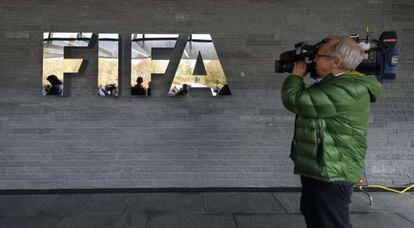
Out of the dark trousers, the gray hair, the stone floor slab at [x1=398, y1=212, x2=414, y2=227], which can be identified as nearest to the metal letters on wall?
the stone floor slab at [x1=398, y1=212, x2=414, y2=227]

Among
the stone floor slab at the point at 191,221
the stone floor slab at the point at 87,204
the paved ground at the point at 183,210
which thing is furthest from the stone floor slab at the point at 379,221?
the stone floor slab at the point at 87,204

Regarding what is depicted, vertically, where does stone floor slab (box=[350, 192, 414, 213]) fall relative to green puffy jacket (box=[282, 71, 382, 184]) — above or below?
below

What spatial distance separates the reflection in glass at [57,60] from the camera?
4957 millimetres

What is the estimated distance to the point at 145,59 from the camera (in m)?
5.07

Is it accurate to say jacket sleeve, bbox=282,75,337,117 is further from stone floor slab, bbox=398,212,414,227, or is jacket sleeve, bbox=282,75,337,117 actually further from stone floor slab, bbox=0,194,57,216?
stone floor slab, bbox=0,194,57,216

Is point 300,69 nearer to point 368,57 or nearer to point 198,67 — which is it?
point 368,57

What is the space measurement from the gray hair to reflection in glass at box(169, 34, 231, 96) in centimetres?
264

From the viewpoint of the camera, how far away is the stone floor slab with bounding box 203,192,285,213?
14.8ft

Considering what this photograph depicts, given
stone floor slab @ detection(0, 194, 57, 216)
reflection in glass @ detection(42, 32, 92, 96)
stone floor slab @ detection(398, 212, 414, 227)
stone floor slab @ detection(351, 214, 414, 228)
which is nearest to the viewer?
stone floor slab @ detection(351, 214, 414, 228)

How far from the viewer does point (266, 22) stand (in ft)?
17.0

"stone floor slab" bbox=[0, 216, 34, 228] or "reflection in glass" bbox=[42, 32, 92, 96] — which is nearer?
"stone floor slab" bbox=[0, 216, 34, 228]

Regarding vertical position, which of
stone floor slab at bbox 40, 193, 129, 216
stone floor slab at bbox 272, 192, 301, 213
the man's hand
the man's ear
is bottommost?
stone floor slab at bbox 40, 193, 129, 216

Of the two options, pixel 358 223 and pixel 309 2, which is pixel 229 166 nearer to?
→ pixel 358 223

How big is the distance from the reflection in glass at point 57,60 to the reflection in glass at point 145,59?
1.98ft
